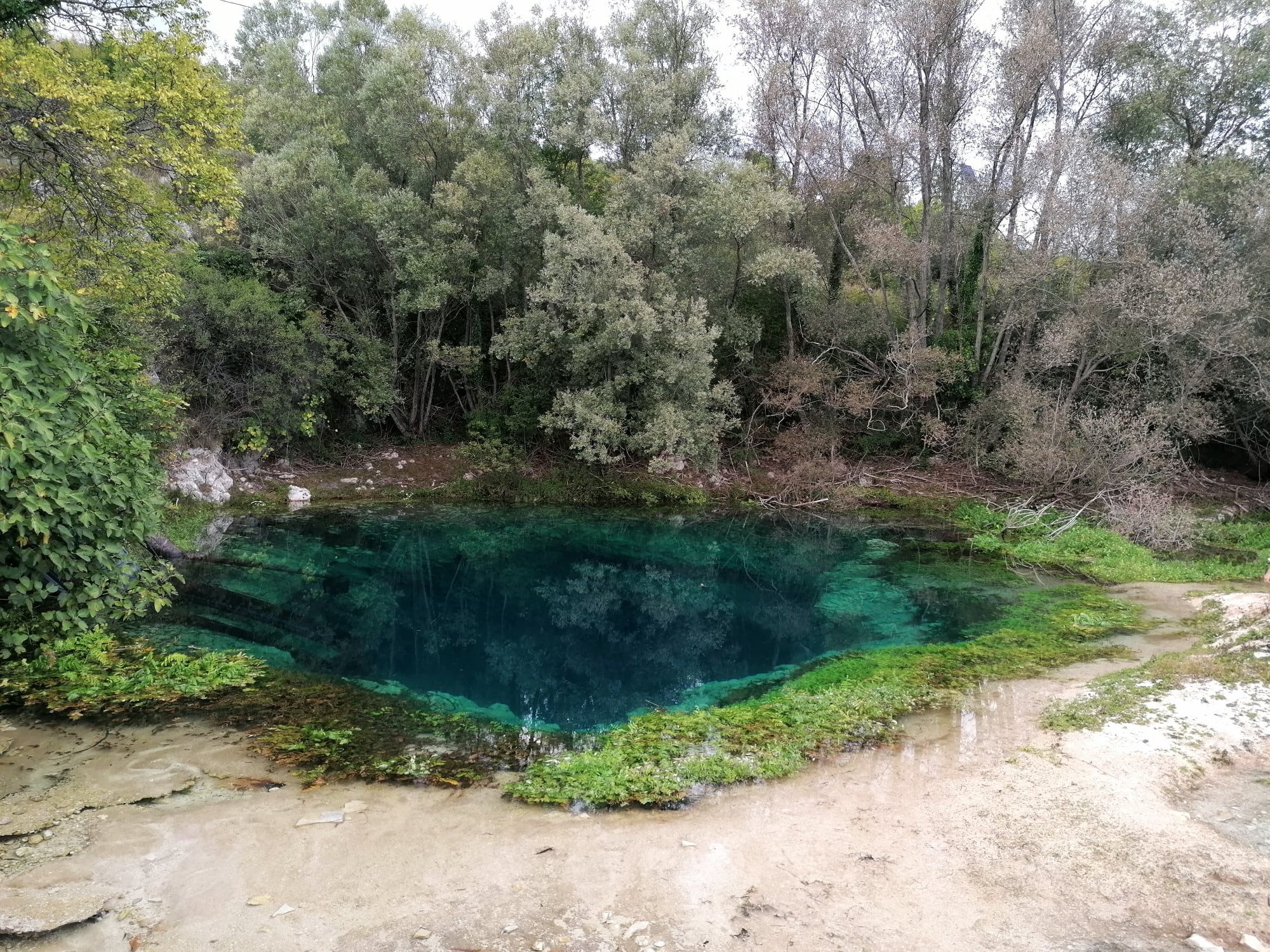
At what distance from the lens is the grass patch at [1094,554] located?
48.1 ft

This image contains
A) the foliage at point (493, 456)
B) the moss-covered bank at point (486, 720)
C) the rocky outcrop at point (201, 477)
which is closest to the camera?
the moss-covered bank at point (486, 720)

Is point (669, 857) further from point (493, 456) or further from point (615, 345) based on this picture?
point (493, 456)

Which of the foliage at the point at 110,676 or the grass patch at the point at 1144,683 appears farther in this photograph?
the grass patch at the point at 1144,683

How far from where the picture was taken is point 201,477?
18.9 meters

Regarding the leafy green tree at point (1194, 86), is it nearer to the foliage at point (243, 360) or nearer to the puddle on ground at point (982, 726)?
the puddle on ground at point (982, 726)

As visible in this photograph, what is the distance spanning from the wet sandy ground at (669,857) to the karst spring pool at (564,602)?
301 centimetres

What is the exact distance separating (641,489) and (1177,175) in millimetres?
17494

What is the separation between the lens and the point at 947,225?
2395cm

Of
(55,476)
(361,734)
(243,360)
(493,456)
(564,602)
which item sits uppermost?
(243,360)

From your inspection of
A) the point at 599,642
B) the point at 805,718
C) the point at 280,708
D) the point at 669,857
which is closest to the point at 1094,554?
the point at 805,718

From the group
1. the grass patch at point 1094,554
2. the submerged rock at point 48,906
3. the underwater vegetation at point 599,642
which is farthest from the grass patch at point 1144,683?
the submerged rock at point 48,906

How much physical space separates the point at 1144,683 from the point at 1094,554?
27.0ft

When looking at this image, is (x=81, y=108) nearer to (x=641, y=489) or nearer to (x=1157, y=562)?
(x=641, y=489)

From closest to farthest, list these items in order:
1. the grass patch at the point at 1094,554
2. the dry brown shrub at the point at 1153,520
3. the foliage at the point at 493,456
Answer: the grass patch at the point at 1094,554 → the dry brown shrub at the point at 1153,520 → the foliage at the point at 493,456
